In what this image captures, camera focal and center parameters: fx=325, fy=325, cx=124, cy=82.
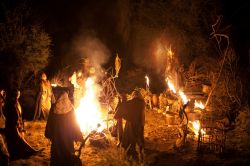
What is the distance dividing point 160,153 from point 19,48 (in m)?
11.3

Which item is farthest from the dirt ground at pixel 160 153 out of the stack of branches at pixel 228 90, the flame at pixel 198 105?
the flame at pixel 198 105

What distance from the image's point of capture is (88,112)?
1131 centimetres

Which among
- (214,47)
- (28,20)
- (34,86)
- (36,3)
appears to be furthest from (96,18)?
(214,47)

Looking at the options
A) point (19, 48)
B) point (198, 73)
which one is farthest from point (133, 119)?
point (19, 48)

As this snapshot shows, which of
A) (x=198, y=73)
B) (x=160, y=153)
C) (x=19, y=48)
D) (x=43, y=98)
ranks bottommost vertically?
(x=160, y=153)

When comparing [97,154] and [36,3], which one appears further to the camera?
[36,3]

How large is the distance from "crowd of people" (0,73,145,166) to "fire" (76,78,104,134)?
1358 mm

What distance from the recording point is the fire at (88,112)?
11102 millimetres

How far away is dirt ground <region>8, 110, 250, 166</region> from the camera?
8.74m

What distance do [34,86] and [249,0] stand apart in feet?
41.5

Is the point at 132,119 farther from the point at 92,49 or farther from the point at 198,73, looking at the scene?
A: the point at 92,49

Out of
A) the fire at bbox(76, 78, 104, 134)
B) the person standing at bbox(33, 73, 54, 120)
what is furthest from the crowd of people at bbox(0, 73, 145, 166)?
the person standing at bbox(33, 73, 54, 120)

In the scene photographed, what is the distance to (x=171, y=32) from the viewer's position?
20344 mm

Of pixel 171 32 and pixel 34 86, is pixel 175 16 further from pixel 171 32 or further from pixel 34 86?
pixel 34 86
